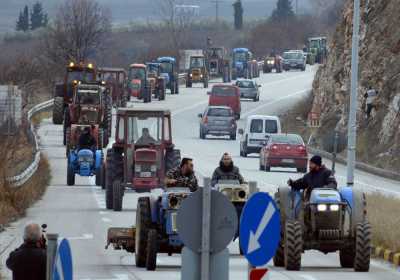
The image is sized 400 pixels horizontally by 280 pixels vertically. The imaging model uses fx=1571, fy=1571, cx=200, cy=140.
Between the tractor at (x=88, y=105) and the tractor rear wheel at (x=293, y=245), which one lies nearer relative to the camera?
the tractor rear wheel at (x=293, y=245)

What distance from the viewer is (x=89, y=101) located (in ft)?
→ 186

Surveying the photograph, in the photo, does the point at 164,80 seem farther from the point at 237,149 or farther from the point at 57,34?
the point at 237,149

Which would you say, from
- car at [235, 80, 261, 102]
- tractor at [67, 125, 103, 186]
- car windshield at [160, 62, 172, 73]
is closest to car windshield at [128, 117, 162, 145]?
tractor at [67, 125, 103, 186]

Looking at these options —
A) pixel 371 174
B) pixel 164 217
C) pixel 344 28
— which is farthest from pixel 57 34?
pixel 164 217

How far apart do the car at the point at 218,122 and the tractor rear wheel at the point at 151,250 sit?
46707mm

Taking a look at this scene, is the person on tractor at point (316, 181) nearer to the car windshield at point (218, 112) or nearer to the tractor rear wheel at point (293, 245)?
the tractor rear wheel at point (293, 245)

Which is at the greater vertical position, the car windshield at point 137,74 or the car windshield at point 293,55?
the car windshield at point 293,55

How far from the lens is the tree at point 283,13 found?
A: 549 ft

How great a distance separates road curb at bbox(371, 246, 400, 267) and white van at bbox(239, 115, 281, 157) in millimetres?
34315

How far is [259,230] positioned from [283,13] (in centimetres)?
16216

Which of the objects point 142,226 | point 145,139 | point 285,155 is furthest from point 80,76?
point 142,226

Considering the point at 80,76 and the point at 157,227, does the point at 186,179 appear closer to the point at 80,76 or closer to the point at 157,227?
the point at 157,227

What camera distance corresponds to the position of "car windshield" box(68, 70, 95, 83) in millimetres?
62700

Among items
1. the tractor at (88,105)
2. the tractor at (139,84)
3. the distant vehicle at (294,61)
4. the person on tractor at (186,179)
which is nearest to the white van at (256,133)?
the tractor at (88,105)
